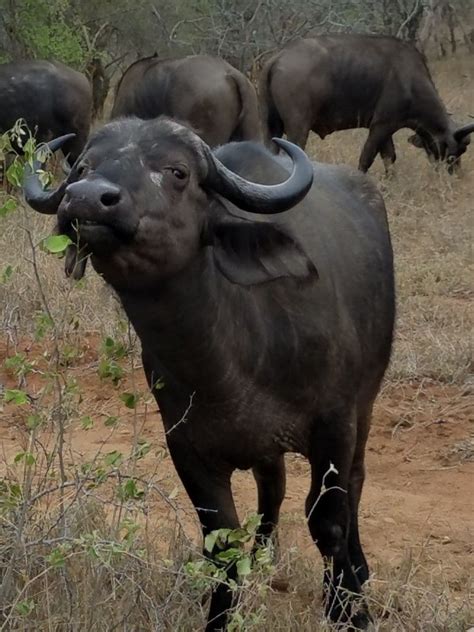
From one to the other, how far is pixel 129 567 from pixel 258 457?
543 millimetres

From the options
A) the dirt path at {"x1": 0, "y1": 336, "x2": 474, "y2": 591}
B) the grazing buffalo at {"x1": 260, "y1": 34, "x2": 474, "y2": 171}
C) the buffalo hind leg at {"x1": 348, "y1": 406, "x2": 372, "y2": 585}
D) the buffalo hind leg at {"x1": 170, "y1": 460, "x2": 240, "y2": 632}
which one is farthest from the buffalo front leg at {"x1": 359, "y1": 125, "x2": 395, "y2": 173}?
the buffalo hind leg at {"x1": 170, "y1": 460, "x2": 240, "y2": 632}

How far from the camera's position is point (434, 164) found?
1334cm

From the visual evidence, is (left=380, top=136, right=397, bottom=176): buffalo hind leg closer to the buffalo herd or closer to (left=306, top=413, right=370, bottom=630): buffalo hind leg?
the buffalo herd

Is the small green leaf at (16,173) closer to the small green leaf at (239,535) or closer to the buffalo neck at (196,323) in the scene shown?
the buffalo neck at (196,323)

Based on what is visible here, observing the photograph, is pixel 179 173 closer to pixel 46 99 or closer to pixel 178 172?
pixel 178 172

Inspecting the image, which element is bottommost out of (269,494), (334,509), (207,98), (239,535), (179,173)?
(207,98)

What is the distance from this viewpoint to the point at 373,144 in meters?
13.5

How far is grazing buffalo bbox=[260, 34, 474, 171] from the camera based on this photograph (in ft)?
44.7

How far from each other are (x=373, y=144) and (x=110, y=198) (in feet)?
35.7

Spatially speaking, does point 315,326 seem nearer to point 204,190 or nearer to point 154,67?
point 204,190

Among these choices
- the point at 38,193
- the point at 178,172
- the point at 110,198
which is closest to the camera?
the point at 110,198

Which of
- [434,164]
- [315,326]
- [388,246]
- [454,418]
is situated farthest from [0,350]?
[434,164]

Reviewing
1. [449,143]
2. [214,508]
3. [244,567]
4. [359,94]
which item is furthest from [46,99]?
[244,567]

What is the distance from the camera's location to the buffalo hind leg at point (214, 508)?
12.6ft
